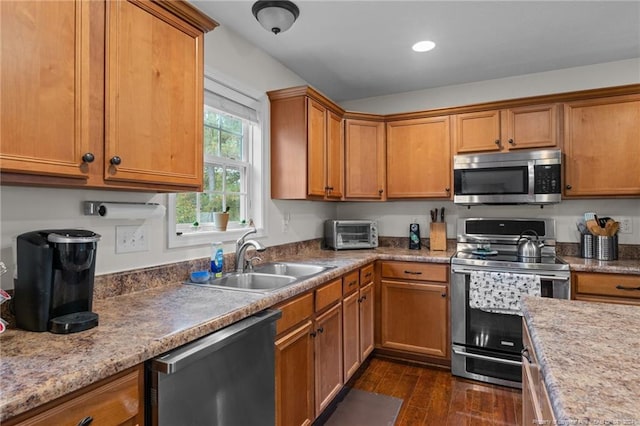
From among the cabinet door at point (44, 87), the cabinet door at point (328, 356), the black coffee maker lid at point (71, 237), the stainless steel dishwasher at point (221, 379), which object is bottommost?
the cabinet door at point (328, 356)

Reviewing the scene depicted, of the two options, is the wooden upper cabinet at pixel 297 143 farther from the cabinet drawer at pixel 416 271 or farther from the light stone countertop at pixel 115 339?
the light stone countertop at pixel 115 339

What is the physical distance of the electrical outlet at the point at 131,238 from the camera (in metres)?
1.62

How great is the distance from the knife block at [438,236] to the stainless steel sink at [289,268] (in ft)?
4.53

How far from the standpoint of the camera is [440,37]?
2.43m

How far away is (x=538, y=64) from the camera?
114 inches

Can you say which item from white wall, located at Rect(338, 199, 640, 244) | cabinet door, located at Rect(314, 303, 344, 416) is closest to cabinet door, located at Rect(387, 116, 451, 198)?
white wall, located at Rect(338, 199, 640, 244)

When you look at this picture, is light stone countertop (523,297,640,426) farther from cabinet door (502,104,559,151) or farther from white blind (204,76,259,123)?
white blind (204,76,259,123)

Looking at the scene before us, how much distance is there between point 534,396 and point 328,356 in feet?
4.18

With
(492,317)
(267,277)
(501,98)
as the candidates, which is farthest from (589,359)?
(501,98)

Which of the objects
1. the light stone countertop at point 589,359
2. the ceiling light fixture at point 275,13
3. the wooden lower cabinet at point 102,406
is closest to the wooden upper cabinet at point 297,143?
the ceiling light fixture at point 275,13

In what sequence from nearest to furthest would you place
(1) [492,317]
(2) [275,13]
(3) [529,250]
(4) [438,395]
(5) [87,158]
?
(5) [87,158] < (2) [275,13] < (4) [438,395] < (1) [492,317] < (3) [529,250]

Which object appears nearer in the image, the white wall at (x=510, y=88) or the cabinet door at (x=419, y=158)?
the white wall at (x=510, y=88)

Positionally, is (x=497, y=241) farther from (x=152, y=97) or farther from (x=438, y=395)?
(x=152, y=97)

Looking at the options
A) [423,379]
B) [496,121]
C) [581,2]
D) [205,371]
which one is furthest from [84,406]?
[496,121]
